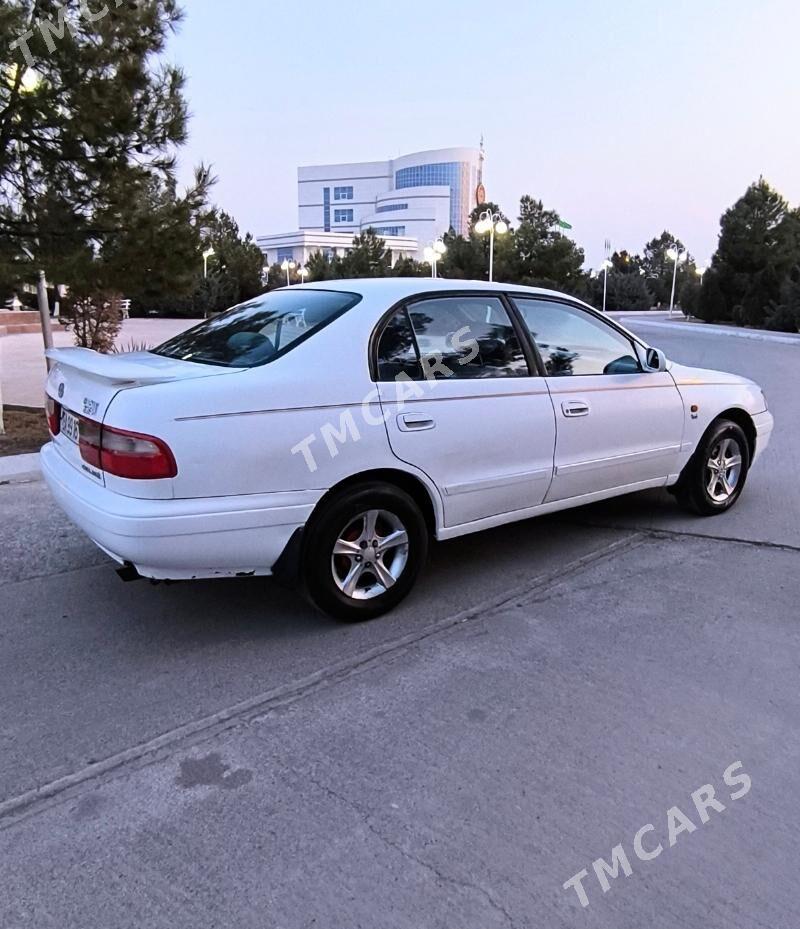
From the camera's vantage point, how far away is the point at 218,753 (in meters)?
2.84

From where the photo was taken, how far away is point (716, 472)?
5602mm

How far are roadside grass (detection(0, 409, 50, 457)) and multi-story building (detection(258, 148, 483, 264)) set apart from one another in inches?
4132

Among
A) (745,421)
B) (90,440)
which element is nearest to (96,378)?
(90,440)

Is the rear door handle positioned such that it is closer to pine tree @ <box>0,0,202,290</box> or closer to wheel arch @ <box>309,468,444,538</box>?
wheel arch @ <box>309,468,444,538</box>

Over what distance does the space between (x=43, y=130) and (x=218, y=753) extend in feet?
21.5

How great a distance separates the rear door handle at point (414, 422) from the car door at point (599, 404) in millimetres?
912

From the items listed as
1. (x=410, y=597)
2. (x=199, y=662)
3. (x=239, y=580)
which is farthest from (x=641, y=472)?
(x=199, y=662)

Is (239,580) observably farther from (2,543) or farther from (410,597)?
(2,543)

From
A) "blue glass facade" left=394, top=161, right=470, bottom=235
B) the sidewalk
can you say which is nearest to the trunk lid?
the sidewalk

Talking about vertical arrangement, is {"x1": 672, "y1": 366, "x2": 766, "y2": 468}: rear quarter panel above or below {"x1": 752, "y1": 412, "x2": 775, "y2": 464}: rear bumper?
above

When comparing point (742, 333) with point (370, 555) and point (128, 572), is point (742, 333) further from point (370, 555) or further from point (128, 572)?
point (128, 572)

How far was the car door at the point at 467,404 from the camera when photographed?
12.7ft

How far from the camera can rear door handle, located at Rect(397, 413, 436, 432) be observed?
3.80 meters

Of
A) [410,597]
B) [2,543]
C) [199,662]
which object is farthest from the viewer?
[2,543]
